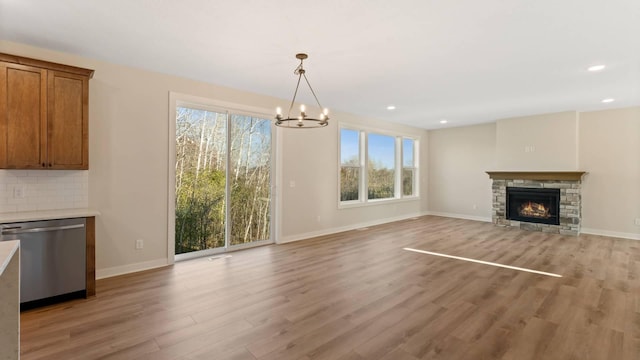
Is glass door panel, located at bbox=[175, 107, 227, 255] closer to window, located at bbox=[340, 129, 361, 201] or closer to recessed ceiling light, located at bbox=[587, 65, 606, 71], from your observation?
window, located at bbox=[340, 129, 361, 201]

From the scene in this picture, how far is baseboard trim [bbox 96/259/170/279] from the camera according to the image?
3.67 metres

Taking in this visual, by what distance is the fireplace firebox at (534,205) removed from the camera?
6684 millimetres

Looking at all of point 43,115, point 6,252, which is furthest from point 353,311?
point 43,115

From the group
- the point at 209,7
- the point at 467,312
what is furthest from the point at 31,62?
the point at 467,312

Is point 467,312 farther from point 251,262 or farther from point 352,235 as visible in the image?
point 352,235

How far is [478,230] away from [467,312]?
15.1 feet

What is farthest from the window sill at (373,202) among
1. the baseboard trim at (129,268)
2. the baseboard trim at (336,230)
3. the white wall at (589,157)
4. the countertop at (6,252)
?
the countertop at (6,252)

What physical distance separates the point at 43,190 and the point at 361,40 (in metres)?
3.93

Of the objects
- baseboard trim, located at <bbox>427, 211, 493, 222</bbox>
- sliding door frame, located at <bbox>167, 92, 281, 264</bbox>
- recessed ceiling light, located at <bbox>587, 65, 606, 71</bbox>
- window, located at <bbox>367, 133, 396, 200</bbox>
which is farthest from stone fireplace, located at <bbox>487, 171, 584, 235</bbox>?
sliding door frame, located at <bbox>167, 92, 281, 264</bbox>

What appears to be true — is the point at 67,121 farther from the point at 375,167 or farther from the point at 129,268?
the point at 375,167

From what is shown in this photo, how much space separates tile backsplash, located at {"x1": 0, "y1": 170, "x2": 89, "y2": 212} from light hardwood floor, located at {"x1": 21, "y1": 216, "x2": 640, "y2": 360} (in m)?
1.13

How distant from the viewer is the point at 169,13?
2.57 metres

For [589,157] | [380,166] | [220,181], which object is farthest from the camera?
[380,166]

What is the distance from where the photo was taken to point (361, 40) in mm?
3080
